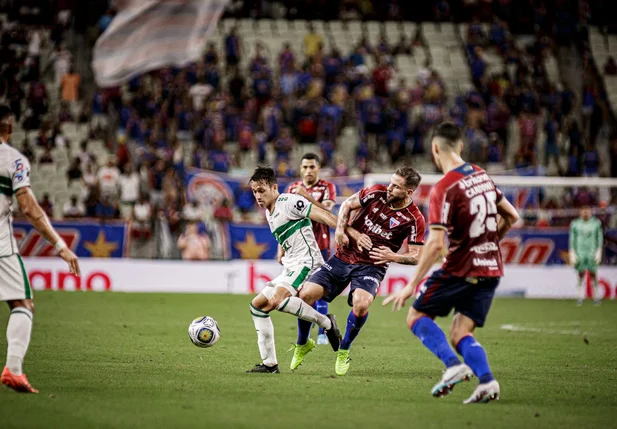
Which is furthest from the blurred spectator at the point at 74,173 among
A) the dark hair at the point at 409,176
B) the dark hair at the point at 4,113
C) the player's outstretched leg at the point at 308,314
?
the dark hair at the point at 4,113

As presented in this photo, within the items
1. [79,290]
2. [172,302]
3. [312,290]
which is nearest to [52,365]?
[312,290]

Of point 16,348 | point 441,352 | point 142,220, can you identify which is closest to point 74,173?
point 142,220

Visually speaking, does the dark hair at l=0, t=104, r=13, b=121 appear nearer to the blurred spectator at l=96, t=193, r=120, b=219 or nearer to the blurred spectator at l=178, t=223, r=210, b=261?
the blurred spectator at l=178, t=223, r=210, b=261

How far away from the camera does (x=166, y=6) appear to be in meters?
30.5

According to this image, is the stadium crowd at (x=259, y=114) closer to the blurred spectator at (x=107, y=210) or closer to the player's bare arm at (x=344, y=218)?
the blurred spectator at (x=107, y=210)

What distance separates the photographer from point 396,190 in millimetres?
10297

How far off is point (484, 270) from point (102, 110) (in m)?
24.0

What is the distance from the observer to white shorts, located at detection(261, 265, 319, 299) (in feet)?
33.3

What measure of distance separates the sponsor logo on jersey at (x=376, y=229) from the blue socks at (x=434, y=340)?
270 centimetres

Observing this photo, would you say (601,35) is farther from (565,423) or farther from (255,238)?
(565,423)

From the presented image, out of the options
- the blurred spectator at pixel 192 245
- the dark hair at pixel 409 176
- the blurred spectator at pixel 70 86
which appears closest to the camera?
the dark hair at pixel 409 176

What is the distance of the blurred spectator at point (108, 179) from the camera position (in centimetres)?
2697

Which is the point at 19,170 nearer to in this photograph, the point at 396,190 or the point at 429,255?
the point at 429,255

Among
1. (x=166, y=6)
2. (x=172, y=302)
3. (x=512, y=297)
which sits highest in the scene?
(x=166, y=6)
